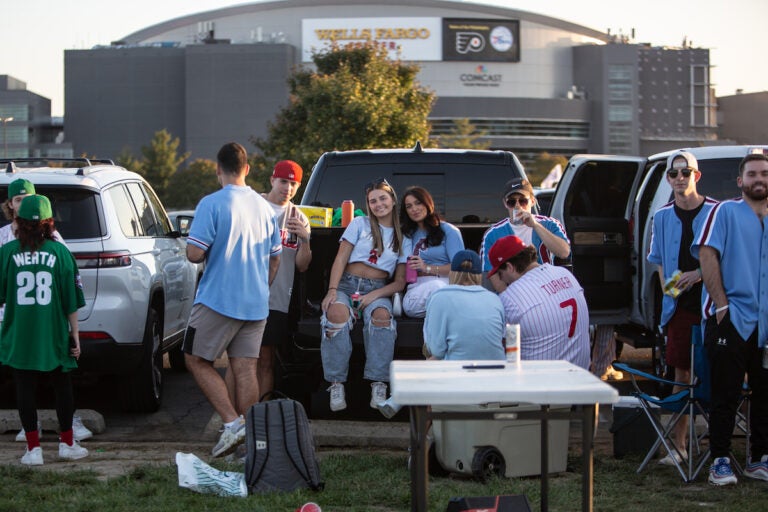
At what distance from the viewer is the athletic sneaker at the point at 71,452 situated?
733 cm

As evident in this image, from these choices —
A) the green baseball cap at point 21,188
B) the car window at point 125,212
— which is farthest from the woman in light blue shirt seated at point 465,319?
the car window at point 125,212

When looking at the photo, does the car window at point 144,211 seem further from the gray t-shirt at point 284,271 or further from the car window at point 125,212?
the gray t-shirt at point 284,271

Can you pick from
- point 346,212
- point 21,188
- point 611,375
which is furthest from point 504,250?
point 611,375

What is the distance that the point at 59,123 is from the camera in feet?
416

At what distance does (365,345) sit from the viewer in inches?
305

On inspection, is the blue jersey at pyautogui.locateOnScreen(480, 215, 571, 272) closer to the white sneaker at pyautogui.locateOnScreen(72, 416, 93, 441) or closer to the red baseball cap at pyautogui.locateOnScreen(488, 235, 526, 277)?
the red baseball cap at pyautogui.locateOnScreen(488, 235, 526, 277)

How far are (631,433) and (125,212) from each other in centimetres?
433

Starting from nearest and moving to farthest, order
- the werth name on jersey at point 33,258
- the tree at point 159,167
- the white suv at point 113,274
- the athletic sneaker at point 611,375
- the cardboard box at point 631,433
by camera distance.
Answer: the cardboard box at point 631,433
the werth name on jersey at point 33,258
the white suv at point 113,274
the athletic sneaker at point 611,375
the tree at point 159,167

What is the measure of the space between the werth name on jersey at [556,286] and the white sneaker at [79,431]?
11.4ft

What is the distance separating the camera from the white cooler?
21.1ft

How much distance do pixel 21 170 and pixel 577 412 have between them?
5627 millimetres

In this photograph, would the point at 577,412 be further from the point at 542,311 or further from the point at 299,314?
the point at 299,314

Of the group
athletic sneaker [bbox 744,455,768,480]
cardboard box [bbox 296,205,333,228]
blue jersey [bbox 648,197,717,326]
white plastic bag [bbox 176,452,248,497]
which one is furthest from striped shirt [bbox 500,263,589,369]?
cardboard box [bbox 296,205,333,228]

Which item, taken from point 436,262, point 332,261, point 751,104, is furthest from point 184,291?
point 751,104
